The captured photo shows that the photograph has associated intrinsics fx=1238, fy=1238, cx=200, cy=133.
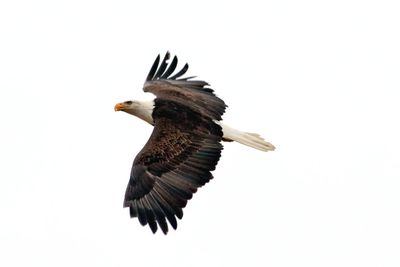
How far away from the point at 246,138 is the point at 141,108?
170 cm

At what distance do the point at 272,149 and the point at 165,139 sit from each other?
197 centimetres

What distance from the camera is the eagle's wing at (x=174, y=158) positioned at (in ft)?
57.4

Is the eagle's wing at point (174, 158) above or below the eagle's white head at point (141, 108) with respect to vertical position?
below

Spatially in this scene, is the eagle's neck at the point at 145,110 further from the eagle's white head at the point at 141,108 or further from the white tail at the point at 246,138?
the white tail at the point at 246,138

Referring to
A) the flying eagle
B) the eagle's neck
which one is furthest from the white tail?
the eagle's neck

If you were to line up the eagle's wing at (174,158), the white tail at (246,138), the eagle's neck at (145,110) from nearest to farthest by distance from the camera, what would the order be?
the eagle's wing at (174,158), the white tail at (246,138), the eagle's neck at (145,110)

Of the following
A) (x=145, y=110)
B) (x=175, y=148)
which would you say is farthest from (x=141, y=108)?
(x=175, y=148)

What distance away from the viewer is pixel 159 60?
21109 millimetres

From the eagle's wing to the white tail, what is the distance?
29cm

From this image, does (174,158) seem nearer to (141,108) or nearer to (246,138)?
(141,108)

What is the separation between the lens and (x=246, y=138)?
1925 cm

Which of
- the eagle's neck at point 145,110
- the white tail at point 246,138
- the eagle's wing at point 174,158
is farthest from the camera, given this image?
the eagle's neck at point 145,110

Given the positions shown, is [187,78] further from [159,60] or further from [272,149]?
[272,149]

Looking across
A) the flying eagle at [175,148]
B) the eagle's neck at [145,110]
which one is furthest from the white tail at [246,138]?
the eagle's neck at [145,110]
